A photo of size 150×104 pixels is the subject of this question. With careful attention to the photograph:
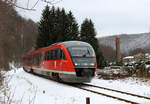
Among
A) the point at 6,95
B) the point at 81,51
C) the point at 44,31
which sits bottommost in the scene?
the point at 6,95

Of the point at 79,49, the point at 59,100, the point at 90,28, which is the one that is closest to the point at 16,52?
the point at 90,28

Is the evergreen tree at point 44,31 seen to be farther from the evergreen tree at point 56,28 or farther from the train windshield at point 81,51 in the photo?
the train windshield at point 81,51

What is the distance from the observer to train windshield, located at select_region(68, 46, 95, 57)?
39.3ft

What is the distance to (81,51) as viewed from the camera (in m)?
12.2

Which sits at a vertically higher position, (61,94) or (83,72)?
(83,72)

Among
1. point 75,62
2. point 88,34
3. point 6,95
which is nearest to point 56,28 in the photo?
point 88,34

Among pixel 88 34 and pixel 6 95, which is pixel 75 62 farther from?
pixel 88 34

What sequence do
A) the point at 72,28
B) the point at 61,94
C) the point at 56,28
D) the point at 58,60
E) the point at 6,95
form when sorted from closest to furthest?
the point at 6,95 < the point at 61,94 < the point at 58,60 < the point at 72,28 < the point at 56,28

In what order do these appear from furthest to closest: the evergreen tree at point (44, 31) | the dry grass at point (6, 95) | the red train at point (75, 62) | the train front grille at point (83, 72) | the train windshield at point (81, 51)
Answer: the evergreen tree at point (44, 31) → the train windshield at point (81, 51) → the red train at point (75, 62) → the train front grille at point (83, 72) → the dry grass at point (6, 95)

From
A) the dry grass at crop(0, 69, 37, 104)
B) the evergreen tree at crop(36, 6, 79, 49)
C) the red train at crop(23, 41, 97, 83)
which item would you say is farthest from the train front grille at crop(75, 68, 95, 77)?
the evergreen tree at crop(36, 6, 79, 49)

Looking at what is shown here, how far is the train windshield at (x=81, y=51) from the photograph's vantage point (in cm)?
1196

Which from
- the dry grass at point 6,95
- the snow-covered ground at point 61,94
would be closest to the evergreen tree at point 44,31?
the snow-covered ground at point 61,94

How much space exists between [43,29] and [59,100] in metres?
29.4

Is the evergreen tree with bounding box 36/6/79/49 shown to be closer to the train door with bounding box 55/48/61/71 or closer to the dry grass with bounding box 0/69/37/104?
the train door with bounding box 55/48/61/71
